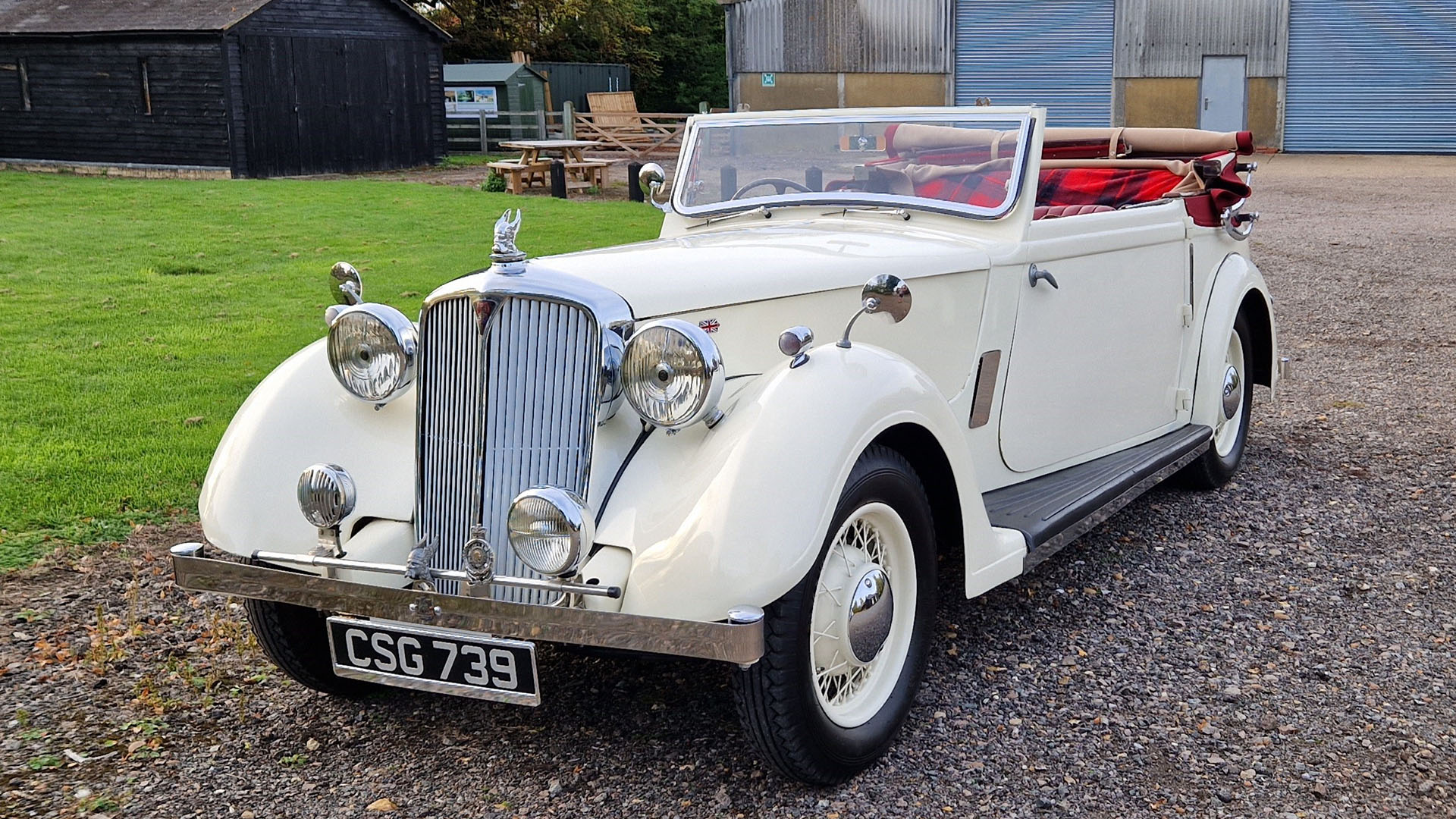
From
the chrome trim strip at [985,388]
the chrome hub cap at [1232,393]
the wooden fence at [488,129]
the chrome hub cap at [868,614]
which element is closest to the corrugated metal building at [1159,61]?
the wooden fence at [488,129]

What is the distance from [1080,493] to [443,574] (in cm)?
209

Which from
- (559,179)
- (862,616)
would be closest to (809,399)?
(862,616)

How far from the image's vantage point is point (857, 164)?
434cm

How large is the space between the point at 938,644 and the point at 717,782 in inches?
40.2

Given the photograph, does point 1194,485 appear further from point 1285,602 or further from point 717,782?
point 717,782

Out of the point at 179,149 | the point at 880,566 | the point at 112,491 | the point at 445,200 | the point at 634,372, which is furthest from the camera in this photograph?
the point at 179,149

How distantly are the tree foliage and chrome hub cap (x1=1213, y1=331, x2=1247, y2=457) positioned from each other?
34.1 metres

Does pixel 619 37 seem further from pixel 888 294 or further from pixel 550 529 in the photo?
pixel 550 529

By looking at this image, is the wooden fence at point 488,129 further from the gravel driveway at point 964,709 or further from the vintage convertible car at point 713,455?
the vintage convertible car at point 713,455

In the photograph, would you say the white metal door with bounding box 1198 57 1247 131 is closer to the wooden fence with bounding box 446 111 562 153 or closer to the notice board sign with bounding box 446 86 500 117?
the wooden fence with bounding box 446 111 562 153

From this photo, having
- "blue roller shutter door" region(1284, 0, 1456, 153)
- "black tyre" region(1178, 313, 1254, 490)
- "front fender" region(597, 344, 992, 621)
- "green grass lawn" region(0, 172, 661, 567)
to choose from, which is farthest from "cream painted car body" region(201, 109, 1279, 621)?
"blue roller shutter door" region(1284, 0, 1456, 153)

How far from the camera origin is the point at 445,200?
1727cm

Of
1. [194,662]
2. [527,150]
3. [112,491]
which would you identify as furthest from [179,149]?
[194,662]

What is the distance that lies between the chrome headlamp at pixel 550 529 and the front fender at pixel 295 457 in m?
0.51
